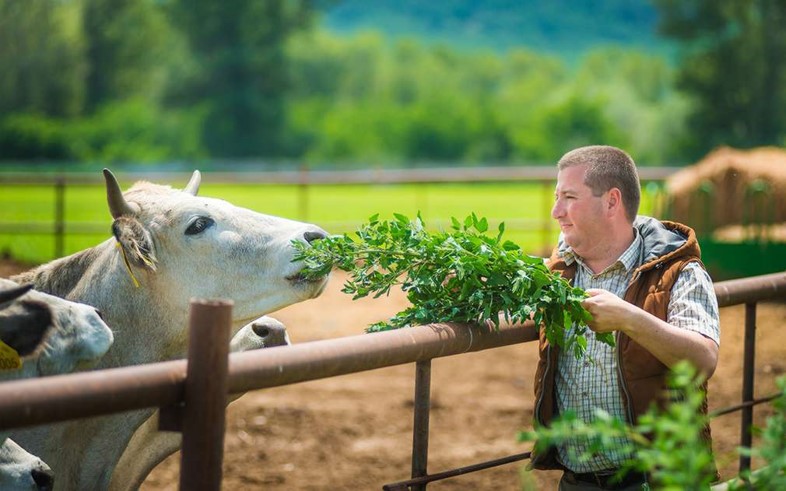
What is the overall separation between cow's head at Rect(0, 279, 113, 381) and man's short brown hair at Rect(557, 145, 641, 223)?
141cm

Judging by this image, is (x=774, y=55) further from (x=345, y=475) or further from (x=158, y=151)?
(x=345, y=475)

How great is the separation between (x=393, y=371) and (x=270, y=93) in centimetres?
5196

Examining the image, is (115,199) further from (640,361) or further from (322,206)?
(322,206)

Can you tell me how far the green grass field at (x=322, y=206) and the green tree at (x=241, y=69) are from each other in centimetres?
1922

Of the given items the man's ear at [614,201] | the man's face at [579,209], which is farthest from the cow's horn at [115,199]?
the man's ear at [614,201]

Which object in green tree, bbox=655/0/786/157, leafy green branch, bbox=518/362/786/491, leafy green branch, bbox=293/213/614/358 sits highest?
green tree, bbox=655/0/786/157

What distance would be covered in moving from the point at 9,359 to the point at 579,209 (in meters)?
1.61

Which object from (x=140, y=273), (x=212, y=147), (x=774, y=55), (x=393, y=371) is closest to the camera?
(x=140, y=273)

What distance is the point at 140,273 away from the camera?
354 cm

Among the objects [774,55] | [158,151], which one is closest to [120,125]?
[158,151]

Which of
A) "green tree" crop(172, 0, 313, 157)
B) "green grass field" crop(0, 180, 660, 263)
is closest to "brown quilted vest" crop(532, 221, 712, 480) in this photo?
"green grass field" crop(0, 180, 660, 263)

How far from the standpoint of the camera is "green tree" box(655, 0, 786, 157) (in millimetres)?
49531

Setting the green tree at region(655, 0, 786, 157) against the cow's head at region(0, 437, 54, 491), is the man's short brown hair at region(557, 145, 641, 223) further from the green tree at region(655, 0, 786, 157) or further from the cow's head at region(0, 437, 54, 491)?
the green tree at region(655, 0, 786, 157)

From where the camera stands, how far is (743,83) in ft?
166
